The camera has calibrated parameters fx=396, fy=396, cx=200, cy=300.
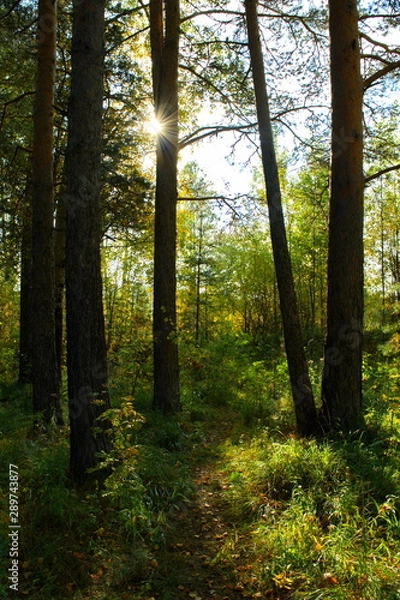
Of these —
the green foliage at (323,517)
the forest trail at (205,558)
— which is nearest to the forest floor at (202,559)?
the forest trail at (205,558)

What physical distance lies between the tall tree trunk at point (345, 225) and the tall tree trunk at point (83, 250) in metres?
3.02

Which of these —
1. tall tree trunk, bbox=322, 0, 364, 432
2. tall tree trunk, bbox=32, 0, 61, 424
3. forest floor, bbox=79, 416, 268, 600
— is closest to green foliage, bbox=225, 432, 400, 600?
forest floor, bbox=79, 416, 268, 600

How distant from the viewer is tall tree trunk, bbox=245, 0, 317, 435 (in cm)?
589

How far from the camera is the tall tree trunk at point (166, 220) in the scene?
7113 mm

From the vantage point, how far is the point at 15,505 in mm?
3428

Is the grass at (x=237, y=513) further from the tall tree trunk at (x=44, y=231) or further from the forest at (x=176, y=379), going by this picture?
the tall tree trunk at (x=44, y=231)

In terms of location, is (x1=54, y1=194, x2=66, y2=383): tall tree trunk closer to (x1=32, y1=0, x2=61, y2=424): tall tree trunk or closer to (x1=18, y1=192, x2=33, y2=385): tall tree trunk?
(x1=18, y1=192, x2=33, y2=385): tall tree trunk

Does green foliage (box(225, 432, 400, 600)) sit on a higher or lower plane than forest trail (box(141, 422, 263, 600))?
higher

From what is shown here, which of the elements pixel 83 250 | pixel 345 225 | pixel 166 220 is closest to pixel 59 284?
pixel 166 220

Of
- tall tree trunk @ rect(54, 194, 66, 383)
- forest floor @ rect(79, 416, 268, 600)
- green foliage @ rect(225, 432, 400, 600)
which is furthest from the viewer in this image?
tall tree trunk @ rect(54, 194, 66, 383)

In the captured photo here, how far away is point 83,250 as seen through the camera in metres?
3.96

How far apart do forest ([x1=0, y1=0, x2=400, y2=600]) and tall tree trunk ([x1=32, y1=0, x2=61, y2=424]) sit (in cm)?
3

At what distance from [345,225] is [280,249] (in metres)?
1.16

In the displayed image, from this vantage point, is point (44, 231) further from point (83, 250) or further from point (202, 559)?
point (202, 559)
